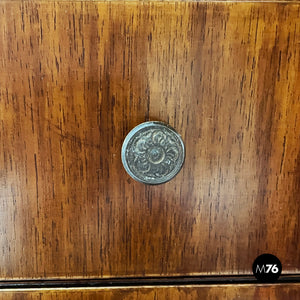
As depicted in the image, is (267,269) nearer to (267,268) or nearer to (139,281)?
(267,268)

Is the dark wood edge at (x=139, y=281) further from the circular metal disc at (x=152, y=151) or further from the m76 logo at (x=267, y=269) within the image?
the circular metal disc at (x=152, y=151)

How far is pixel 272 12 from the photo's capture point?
331mm

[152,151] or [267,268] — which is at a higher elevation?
[152,151]

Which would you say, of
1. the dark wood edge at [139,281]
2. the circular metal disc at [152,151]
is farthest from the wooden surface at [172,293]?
the circular metal disc at [152,151]

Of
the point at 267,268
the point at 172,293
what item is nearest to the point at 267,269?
the point at 267,268

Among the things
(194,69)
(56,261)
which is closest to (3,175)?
(56,261)

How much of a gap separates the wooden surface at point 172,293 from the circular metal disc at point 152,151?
0.14 meters

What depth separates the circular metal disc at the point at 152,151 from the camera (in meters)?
0.33

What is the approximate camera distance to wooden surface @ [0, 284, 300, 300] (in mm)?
378

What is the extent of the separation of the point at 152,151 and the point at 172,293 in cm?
17

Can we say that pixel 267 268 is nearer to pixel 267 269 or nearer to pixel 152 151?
pixel 267 269

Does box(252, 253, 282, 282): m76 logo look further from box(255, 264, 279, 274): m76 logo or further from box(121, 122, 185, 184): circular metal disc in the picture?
box(121, 122, 185, 184): circular metal disc

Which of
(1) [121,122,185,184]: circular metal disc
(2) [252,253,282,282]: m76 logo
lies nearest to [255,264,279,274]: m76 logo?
(2) [252,253,282,282]: m76 logo

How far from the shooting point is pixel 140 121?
346 mm
